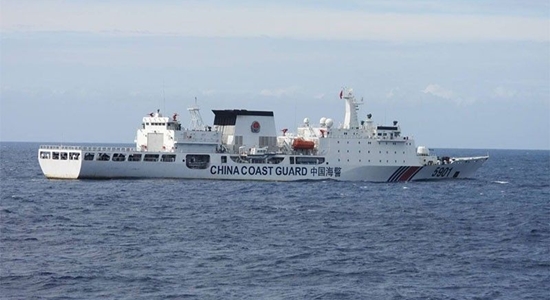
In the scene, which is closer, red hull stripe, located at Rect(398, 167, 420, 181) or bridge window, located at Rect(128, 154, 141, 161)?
bridge window, located at Rect(128, 154, 141, 161)

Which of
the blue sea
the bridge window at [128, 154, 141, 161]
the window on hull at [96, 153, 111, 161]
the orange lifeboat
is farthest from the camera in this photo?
the orange lifeboat

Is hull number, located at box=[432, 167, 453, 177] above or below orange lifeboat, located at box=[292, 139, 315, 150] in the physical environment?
below

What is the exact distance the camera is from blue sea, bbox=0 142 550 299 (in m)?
31.7

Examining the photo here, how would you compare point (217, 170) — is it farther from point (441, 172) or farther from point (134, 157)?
point (441, 172)

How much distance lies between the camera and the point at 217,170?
75688mm

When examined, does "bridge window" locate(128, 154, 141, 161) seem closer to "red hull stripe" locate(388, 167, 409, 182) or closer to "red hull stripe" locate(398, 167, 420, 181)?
"red hull stripe" locate(388, 167, 409, 182)

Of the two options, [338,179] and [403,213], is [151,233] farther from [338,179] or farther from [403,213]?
[338,179]

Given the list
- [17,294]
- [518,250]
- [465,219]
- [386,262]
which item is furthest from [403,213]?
[17,294]

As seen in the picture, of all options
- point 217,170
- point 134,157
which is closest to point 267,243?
point 134,157

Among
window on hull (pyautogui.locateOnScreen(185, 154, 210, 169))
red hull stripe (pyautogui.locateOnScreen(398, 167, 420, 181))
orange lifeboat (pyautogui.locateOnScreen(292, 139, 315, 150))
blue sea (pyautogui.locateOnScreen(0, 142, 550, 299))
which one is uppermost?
orange lifeboat (pyautogui.locateOnScreen(292, 139, 315, 150))

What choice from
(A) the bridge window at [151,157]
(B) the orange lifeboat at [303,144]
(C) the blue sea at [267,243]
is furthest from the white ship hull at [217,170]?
(C) the blue sea at [267,243]

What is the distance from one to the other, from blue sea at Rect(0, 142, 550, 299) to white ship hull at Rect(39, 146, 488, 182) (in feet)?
11.9

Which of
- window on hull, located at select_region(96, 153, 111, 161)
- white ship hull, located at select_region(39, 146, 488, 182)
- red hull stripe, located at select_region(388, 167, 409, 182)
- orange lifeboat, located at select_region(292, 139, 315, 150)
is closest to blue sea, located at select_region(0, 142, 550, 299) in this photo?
white ship hull, located at select_region(39, 146, 488, 182)

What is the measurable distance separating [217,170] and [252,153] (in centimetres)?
326
